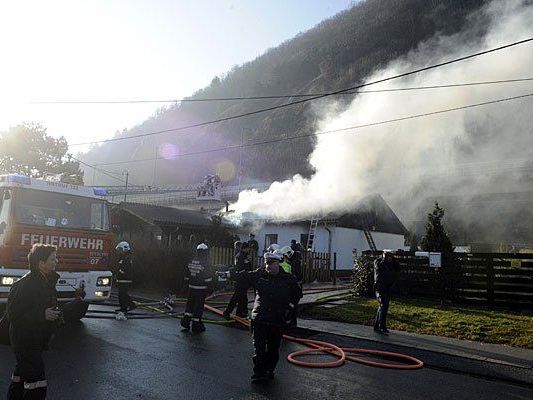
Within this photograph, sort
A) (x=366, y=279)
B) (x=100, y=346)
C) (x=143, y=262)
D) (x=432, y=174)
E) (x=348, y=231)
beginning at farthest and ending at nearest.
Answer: (x=432, y=174) < (x=348, y=231) < (x=143, y=262) < (x=366, y=279) < (x=100, y=346)

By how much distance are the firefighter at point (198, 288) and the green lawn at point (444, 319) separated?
3.50m

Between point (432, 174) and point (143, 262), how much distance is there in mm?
28680

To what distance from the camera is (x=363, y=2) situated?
108938 mm

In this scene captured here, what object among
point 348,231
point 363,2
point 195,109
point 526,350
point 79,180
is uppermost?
point 363,2

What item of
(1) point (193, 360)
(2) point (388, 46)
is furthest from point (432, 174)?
(2) point (388, 46)

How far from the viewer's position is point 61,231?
7.95m

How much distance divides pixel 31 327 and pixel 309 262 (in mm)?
16907

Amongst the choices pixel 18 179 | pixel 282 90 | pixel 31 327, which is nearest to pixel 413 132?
pixel 18 179

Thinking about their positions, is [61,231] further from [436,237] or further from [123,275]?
[436,237]

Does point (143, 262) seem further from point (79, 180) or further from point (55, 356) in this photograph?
point (79, 180)

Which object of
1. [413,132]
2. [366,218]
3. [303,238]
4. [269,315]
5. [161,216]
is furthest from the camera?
[366,218]

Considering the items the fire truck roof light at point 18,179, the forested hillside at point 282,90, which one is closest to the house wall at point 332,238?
the fire truck roof light at point 18,179

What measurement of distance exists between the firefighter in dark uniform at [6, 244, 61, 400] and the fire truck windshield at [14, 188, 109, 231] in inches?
181

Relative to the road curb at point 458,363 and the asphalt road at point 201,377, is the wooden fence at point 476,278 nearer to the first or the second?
the road curb at point 458,363
